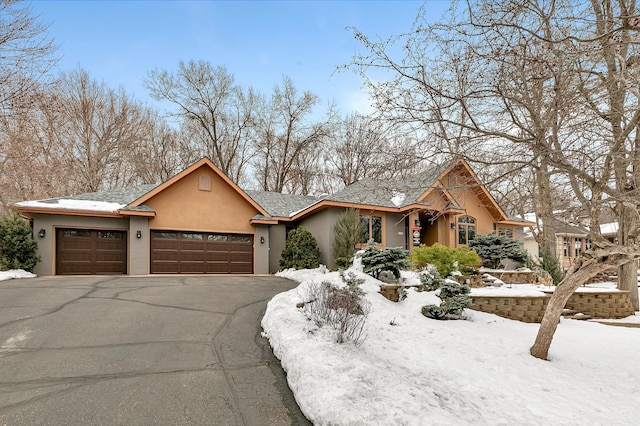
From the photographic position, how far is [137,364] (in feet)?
14.4

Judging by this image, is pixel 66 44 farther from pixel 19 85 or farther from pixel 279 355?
pixel 279 355

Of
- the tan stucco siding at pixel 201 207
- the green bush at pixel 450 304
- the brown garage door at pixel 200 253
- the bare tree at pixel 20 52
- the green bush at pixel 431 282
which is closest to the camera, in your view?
the green bush at pixel 450 304

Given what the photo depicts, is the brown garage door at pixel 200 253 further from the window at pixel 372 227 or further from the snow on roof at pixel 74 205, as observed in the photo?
the window at pixel 372 227

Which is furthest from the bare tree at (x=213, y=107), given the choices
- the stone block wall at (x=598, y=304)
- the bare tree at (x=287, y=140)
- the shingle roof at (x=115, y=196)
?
the stone block wall at (x=598, y=304)

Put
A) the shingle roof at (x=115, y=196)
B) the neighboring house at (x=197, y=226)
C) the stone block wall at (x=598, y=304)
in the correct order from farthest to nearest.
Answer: the shingle roof at (x=115, y=196), the neighboring house at (x=197, y=226), the stone block wall at (x=598, y=304)

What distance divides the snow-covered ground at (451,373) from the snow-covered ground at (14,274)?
1035 cm

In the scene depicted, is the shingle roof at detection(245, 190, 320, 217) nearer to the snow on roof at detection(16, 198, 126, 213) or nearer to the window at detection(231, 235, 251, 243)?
the window at detection(231, 235, 251, 243)

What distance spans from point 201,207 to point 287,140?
12.4 metres

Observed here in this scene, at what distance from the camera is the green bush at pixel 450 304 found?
6957mm

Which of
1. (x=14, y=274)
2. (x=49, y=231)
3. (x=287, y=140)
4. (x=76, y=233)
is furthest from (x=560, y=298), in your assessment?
(x=287, y=140)

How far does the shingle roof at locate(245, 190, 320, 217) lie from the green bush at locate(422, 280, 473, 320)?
11.1m

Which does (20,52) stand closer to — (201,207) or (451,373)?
(201,207)

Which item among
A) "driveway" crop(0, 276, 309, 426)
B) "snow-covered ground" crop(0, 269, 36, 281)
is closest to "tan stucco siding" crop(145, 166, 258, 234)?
"snow-covered ground" crop(0, 269, 36, 281)

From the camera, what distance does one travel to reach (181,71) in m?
24.6
